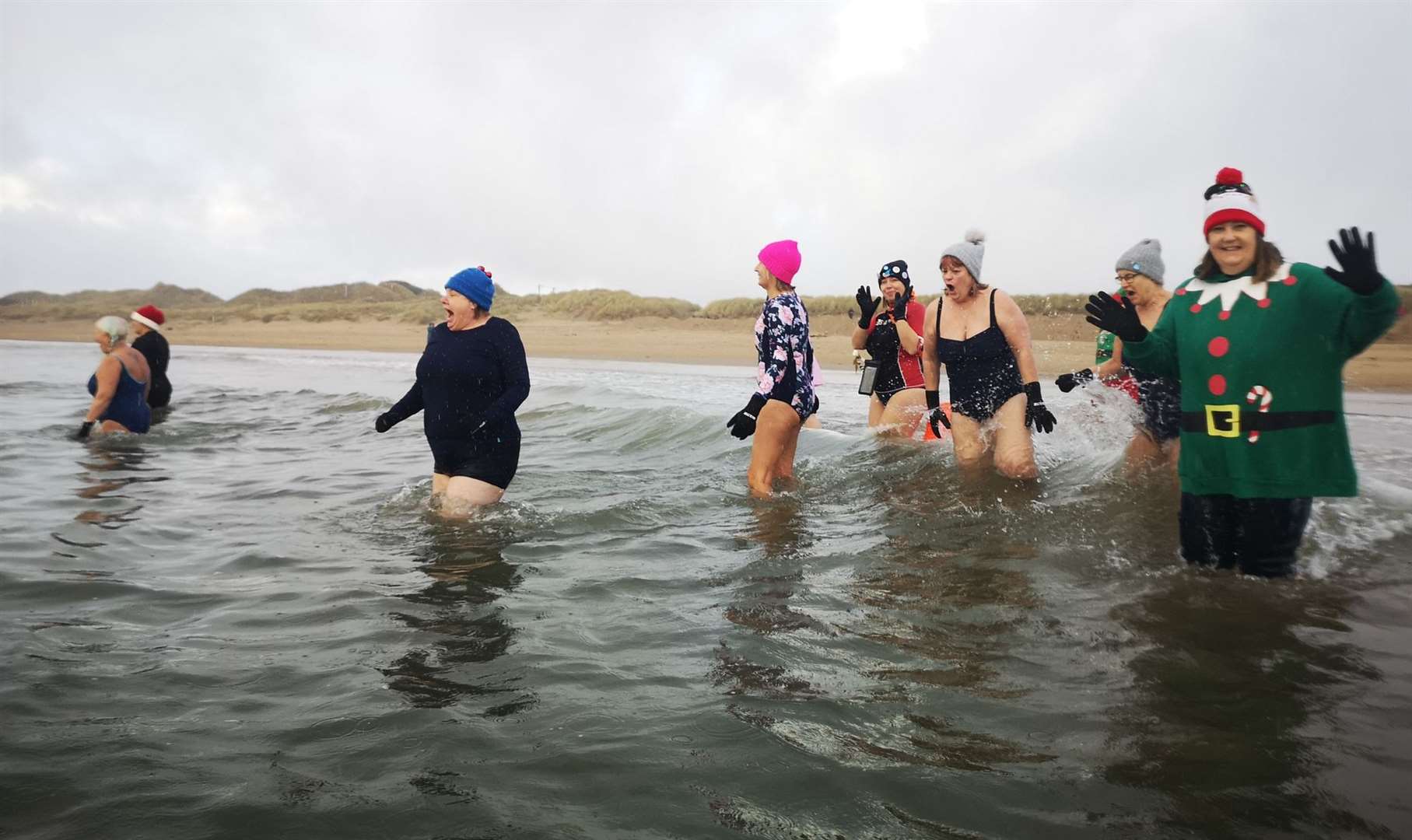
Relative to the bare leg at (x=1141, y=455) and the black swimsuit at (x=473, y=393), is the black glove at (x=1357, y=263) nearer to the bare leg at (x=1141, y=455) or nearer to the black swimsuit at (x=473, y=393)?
the bare leg at (x=1141, y=455)

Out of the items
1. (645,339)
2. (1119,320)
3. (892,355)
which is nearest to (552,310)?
(645,339)

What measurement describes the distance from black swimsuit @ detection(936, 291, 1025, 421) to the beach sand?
12.9m

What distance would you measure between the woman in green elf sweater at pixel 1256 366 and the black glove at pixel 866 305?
4084 mm

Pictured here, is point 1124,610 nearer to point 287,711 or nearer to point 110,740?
point 287,711

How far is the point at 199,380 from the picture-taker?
2012 cm

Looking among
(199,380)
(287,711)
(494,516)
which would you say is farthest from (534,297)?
(287,711)

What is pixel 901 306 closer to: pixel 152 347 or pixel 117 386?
pixel 117 386

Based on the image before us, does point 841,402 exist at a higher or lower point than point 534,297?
lower

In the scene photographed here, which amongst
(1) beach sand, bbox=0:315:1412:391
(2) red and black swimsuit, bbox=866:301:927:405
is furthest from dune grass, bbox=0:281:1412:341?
(2) red and black swimsuit, bbox=866:301:927:405

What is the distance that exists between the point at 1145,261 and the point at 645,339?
2410 centimetres

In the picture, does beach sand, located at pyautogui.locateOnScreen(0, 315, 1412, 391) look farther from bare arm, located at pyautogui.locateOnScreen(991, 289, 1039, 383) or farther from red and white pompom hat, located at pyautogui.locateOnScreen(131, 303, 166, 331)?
bare arm, located at pyautogui.locateOnScreen(991, 289, 1039, 383)

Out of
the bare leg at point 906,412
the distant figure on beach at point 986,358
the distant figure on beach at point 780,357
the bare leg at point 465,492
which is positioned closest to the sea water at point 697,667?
the bare leg at point 465,492

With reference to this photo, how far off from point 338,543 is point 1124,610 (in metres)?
4.23

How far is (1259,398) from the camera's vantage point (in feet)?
11.7
